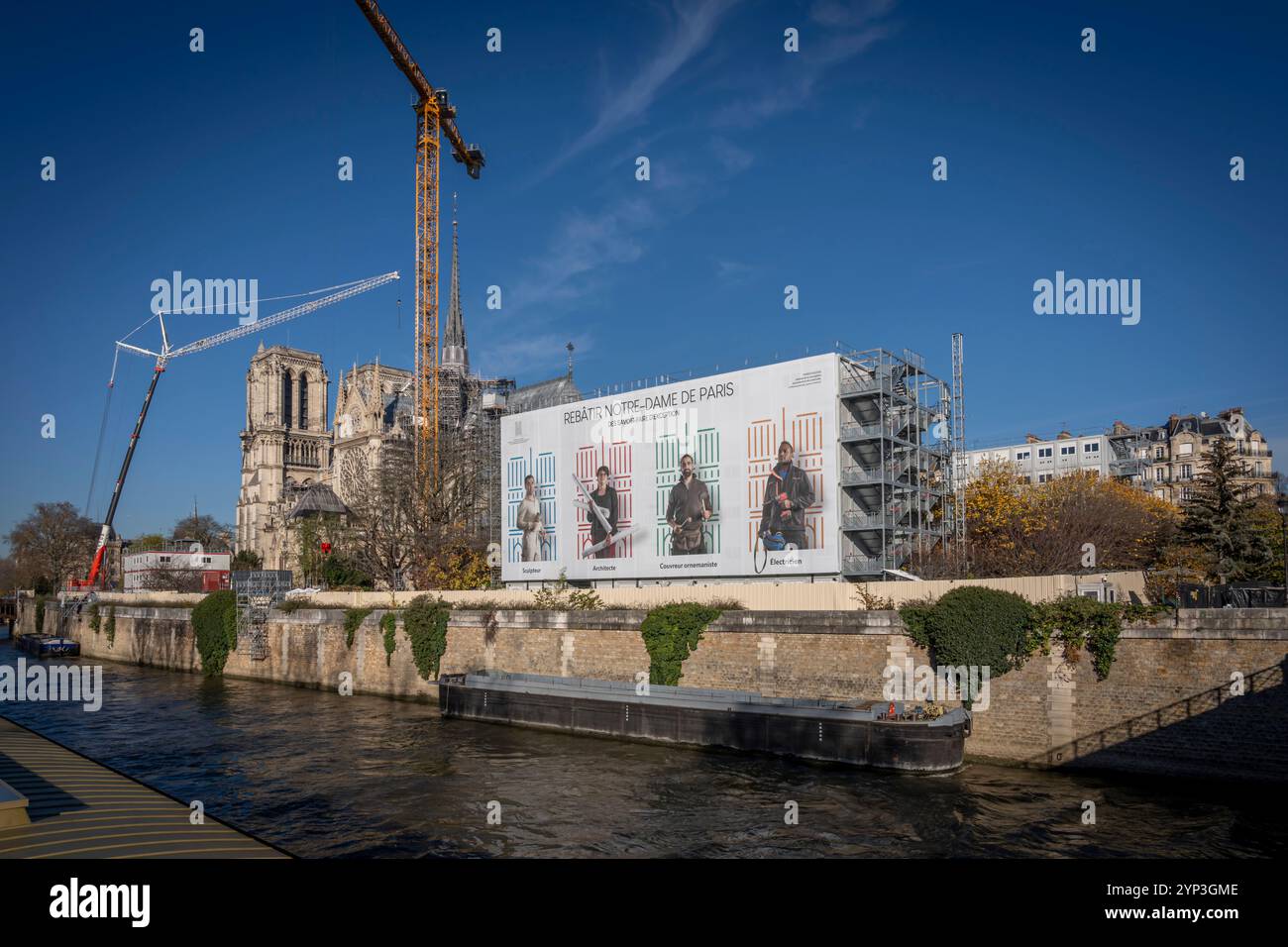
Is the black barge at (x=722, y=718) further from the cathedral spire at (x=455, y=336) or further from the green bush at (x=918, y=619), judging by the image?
the cathedral spire at (x=455, y=336)

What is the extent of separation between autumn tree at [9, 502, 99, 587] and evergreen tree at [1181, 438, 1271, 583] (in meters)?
119

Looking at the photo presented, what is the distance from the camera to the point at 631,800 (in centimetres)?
2225

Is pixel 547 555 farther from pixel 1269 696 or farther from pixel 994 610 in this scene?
pixel 1269 696

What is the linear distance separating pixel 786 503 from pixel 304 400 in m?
122

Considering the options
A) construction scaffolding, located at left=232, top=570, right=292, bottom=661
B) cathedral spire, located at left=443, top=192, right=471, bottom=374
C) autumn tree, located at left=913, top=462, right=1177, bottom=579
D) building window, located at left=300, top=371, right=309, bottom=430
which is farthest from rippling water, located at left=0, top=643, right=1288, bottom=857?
building window, located at left=300, top=371, right=309, bottom=430

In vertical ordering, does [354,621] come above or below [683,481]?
below

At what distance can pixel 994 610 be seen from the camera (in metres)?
25.5

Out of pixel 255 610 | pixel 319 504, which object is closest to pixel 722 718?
pixel 255 610

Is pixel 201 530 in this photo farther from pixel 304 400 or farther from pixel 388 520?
pixel 388 520

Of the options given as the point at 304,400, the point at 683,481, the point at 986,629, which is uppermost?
the point at 304,400

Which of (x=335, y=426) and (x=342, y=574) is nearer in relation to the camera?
(x=342, y=574)

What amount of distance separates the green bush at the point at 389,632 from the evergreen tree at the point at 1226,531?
39290 mm

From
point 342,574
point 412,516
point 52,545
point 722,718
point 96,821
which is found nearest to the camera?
point 96,821
